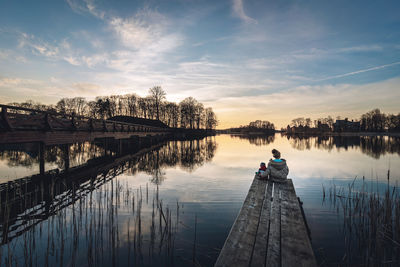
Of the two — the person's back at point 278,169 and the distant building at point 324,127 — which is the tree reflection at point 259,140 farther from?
the distant building at point 324,127

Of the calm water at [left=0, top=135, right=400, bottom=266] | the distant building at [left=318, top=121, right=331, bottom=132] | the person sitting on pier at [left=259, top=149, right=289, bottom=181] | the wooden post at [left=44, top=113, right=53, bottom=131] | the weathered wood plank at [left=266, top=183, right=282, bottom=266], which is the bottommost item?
the calm water at [left=0, top=135, right=400, bottom=266]

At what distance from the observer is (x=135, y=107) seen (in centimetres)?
7844

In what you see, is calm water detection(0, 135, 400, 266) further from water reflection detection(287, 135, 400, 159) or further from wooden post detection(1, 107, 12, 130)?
water reflection detection(287, 135, 400, 159)

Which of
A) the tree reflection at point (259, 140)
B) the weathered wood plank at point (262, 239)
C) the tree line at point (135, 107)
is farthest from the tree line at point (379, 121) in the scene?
the weathered wood plank at point (262, 239)

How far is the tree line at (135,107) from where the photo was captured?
236 feet

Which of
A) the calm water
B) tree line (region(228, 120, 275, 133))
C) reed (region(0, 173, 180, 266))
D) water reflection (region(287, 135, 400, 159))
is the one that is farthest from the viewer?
tree line (region(228, 120, 275, 133))

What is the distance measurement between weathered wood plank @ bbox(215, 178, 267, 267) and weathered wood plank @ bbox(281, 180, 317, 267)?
55 cm

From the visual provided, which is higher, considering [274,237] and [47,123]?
[47,123]

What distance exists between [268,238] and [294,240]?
1.51 ft

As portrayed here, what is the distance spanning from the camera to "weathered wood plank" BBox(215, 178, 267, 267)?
2.84m

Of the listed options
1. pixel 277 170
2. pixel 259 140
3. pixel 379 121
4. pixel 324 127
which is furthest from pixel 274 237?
pixel 324 127

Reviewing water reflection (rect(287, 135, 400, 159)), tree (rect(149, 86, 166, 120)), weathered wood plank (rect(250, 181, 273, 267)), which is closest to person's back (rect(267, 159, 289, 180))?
weathered wood plank (rect(250, 181, 273, 267))

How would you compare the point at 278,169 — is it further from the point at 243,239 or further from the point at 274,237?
the point at 243,239

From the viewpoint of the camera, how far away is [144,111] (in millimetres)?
77375
